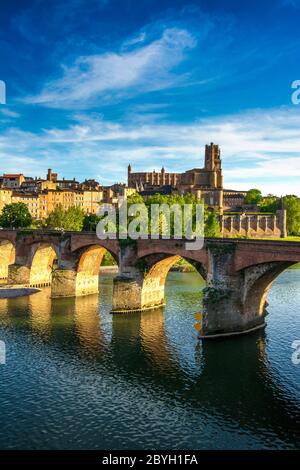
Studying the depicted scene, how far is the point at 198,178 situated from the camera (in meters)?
151

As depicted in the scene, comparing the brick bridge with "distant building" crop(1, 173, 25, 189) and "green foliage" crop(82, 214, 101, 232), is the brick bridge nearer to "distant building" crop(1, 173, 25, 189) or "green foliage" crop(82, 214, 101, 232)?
"green foliage" crop(82, 214, 101, 232)

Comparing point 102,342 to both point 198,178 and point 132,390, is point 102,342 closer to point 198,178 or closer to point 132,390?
point 132,390

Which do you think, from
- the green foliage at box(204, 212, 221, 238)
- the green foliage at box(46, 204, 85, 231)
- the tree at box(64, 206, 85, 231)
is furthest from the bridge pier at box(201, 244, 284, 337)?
the tree at box(64, 206, 85, 231)

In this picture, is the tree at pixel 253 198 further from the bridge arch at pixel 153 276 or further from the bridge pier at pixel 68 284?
the bridge arch at pixel 153 276

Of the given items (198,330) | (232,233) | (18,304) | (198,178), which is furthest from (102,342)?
(198,178)

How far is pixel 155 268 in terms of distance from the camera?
47750 mm

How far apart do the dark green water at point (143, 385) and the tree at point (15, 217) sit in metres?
53.2

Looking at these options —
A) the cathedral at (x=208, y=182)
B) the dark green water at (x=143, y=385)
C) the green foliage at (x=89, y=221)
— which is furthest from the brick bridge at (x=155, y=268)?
the cathedral at (x=208, y=182)

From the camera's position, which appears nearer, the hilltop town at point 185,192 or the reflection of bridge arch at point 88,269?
the reflection of bridge arch at point 88,269

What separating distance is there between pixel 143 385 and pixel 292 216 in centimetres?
10757

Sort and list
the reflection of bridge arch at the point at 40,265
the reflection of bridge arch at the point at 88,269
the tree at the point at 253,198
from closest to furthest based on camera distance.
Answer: the reflection of bridge arch at the point at 88,269 → the reflection of bridge arch at the point at 40,265 → the tree at the point at 253,198

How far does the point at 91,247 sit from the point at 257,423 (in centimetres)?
3624

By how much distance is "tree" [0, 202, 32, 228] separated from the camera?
313 ft

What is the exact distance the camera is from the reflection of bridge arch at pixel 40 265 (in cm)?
6431
